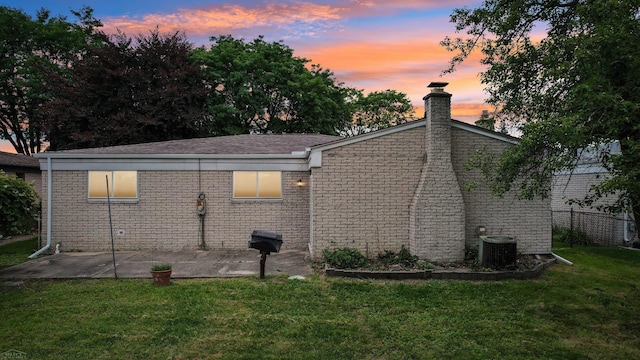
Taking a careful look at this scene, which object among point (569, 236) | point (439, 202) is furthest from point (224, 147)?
point (569, 236)

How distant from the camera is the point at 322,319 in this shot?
596 centimetres

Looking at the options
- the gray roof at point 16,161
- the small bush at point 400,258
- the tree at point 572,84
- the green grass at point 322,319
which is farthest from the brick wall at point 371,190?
the gray roof at point 16,161

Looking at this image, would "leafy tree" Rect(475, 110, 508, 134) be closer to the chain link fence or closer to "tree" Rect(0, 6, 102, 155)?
the chain link fence

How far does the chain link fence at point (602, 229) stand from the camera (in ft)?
41.8

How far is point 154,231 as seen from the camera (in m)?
11.5

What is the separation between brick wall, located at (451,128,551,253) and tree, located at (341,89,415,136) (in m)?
25.1

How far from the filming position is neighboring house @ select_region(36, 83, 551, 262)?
940 cm

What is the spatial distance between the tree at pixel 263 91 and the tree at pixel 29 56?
30.6 ft

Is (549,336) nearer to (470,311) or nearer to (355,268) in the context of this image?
(470,311)

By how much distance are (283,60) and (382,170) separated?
839 inches

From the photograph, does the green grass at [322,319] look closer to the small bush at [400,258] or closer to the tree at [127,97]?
the small bush at [400,258]

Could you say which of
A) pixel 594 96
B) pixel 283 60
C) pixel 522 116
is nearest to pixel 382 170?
pixel 522 116

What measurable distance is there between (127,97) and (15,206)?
15.7 meters

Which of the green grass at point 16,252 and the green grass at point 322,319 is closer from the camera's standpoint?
the green grass at point 322,319
